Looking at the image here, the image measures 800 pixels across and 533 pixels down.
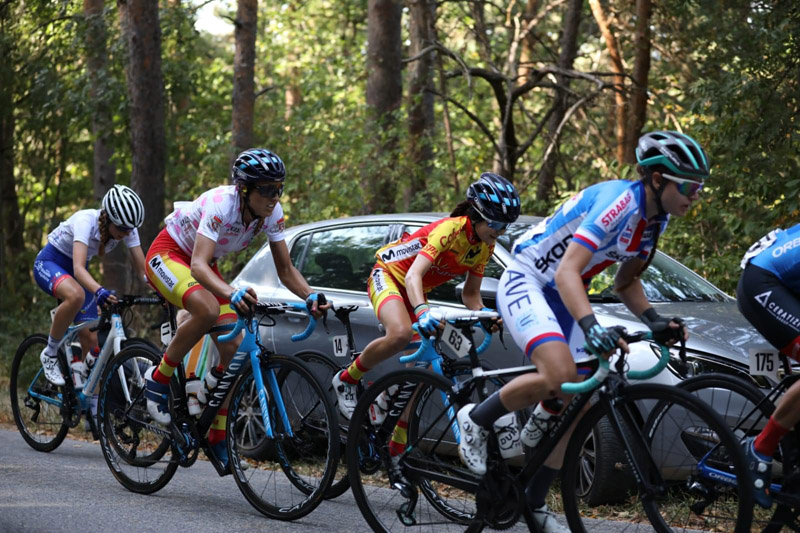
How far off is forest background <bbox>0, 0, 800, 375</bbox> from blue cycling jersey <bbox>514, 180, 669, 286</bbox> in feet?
16.3

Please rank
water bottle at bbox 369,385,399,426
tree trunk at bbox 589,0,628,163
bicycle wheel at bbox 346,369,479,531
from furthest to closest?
tree trunk at bbox 589,0,628,163 < water bottle at bbox 369,385,399,426 < bicycle wheel at bbox 346,369,479,531

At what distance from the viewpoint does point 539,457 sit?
435cm

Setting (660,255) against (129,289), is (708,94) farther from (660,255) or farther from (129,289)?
(129,289)

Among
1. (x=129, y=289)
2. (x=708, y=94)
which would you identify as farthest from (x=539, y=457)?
(x=129, y=289)

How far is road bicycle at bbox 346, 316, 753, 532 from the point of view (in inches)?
159

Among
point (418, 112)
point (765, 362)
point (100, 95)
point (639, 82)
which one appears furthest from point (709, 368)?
point (100, 95)

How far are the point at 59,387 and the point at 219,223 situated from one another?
10.6ft

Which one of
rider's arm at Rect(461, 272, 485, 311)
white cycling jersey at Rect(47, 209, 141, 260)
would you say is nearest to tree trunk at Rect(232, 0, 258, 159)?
white cycling jersey at Rect(47, 209, 141, 260)

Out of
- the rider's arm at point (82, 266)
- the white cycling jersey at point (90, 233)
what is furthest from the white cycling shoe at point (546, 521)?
the white cycling jersey at point (90, 233)

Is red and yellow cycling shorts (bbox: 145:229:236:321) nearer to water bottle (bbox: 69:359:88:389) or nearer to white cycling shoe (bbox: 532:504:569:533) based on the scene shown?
water bottle (bbox: 69:359:88:389)

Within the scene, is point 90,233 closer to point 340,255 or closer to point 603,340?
point 340,255

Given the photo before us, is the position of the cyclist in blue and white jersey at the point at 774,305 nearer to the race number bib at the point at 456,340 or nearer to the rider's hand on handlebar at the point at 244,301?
the race number bib at the point at 456,340

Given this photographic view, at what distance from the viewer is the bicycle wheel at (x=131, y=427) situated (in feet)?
21.3

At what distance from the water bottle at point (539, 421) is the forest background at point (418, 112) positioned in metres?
5.31
